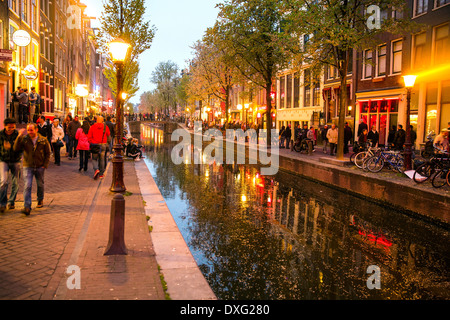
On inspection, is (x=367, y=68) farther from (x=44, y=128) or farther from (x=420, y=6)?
(x=44, y=128)

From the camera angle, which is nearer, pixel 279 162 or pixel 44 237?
pixel 44 237

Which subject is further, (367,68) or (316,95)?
(316,95)

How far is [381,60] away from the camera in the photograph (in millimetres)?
26719

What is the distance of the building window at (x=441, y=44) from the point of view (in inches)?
822


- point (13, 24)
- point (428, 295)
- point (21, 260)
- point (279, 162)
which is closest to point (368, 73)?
point (279, 162)

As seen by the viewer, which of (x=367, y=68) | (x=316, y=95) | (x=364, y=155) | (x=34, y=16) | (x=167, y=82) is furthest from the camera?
(x=167, y=82)

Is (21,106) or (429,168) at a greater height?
(21,106)

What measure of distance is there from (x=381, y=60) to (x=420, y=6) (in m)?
4.43

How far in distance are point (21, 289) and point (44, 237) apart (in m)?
2.09

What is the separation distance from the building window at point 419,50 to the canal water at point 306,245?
1464 cm

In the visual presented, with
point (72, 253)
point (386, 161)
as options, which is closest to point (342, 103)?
point (386, 161)

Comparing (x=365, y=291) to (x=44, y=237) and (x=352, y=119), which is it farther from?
(x=352, y=119)

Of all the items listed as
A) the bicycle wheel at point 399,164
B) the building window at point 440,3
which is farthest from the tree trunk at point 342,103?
the building window at point 440,3

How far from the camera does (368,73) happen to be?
28.1 m
